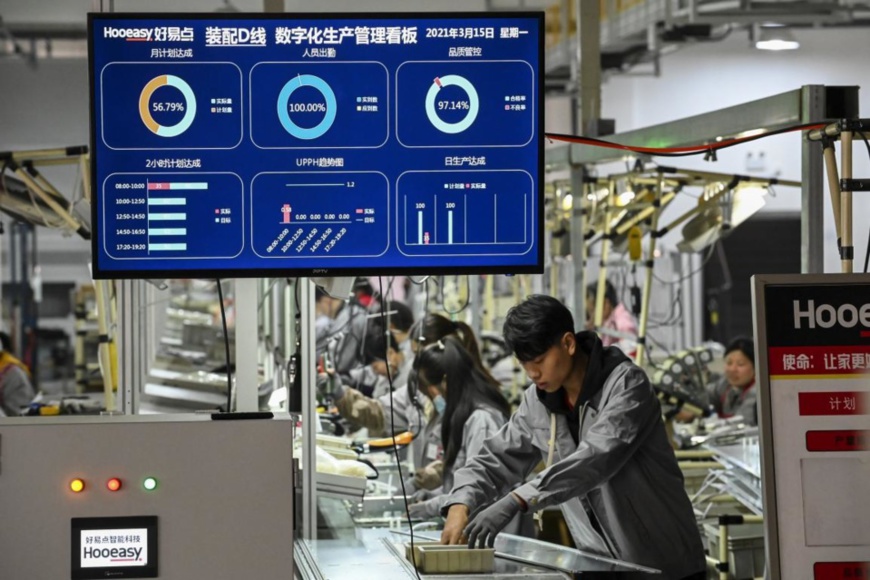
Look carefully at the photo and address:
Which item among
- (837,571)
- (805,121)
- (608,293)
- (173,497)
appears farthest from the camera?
(608,293)

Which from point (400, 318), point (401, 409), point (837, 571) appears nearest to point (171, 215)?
point (837, 571)

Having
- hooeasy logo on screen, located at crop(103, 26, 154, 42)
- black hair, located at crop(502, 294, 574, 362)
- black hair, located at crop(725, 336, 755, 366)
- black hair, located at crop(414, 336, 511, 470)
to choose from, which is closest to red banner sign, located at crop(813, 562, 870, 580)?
black hair, located at crop(502, 294, 574, 362)

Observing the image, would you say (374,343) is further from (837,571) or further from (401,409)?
(837,571)

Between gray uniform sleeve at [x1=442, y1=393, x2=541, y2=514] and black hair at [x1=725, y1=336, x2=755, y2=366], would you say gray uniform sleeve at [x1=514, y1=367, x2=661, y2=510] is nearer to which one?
gray uniform sleeve at [x1=442, y1=393, x2=541, y2=514]

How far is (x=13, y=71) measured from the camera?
520 inches

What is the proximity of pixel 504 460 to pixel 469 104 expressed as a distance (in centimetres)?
140

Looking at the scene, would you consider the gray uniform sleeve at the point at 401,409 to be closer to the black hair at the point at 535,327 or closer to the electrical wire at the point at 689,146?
the black hair at the point at 535,327

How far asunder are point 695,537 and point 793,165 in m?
12.2

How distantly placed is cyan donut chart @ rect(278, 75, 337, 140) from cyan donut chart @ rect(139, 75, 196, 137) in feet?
0.68

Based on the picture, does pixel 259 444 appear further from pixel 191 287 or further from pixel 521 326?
pixel 191 287

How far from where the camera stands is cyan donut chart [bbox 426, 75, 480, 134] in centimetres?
286

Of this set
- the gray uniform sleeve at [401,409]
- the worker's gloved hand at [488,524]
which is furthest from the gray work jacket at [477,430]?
the worker's gloved hand at [488,524]

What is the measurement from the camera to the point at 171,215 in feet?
9.23

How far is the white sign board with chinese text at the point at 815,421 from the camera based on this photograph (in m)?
2.59
